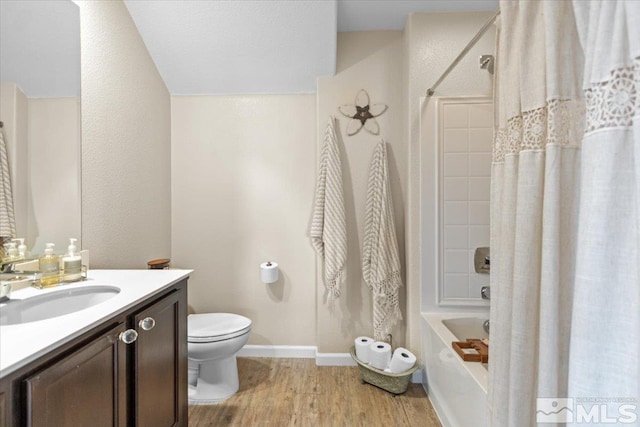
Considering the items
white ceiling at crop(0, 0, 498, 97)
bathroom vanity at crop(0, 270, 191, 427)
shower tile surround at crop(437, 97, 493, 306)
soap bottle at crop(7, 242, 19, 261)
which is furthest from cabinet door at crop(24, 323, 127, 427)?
shower tile surround at crop(437, 97, 493, 306)

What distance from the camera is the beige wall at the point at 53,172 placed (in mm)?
1247

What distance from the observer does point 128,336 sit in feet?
3.25

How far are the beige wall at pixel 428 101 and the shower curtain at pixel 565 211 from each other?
1.16 meters

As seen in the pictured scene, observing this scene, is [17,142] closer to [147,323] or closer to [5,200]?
[5,200]

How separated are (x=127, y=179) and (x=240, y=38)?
3.98 ft

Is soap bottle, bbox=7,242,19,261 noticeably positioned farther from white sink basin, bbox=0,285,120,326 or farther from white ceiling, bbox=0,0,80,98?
white ceiling, bbox=0,0,80,98

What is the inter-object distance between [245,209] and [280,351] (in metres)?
1.19

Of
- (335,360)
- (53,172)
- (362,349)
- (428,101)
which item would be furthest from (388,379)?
(53,172)

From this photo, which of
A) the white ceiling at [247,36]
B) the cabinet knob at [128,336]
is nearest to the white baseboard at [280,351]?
the cabinet knob at [128,336]

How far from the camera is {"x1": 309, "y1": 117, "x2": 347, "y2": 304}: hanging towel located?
215cm

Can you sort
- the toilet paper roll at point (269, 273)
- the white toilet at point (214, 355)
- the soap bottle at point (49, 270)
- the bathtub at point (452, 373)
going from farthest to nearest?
the toilet paper roll at point (269, 273) < the white toilet at point (214, 355) < the bathtub at point (452, 373) < the soap bottle at point (49, 270)

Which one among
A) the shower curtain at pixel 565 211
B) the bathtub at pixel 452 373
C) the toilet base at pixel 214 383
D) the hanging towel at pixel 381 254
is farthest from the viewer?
the hanging towel at pixel 381 254

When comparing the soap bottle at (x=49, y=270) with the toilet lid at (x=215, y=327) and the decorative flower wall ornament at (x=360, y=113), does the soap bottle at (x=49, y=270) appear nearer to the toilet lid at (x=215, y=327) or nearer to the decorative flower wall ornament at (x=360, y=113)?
the toilet lid at (x=215, y=327)

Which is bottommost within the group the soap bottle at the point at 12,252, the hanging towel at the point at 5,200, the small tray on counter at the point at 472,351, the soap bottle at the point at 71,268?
the small tray on counter at the point at 472,351
